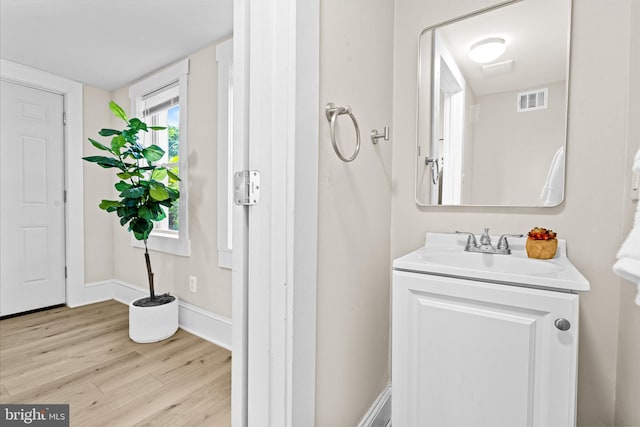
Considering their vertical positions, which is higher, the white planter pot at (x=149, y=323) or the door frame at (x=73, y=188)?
the door frame at (x=73, y=188)

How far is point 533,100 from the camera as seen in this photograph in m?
1.24

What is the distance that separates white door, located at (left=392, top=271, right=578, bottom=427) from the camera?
2.60 feet

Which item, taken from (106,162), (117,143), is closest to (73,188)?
(106,162)

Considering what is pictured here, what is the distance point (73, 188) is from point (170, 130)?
3.72 ft

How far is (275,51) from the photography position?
0.78 metres

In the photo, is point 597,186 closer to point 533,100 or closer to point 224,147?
point 533,100

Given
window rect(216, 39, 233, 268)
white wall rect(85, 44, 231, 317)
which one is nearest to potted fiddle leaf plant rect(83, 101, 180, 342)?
white wall rect(85, 44, 231, 317)

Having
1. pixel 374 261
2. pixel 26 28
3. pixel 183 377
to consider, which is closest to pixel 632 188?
pixel 374 261

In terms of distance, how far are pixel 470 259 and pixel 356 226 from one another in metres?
0.50

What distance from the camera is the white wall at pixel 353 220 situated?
957mm

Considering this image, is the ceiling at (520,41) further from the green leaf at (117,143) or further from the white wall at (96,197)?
the white wall at (96,197)

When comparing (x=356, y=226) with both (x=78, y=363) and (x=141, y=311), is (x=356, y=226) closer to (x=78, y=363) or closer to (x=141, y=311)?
(x=141, y=311)

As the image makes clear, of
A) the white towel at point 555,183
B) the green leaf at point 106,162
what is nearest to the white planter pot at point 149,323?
the green leaf at point 106,162

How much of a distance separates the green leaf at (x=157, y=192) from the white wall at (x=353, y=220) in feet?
5.17
